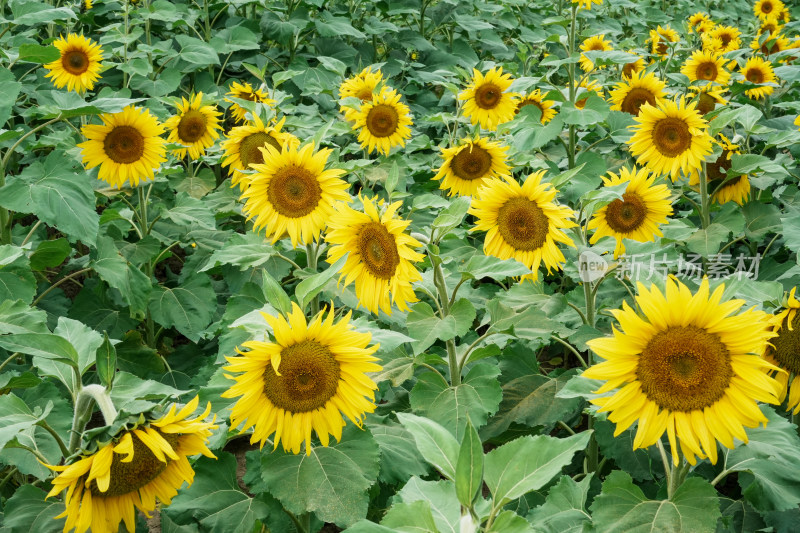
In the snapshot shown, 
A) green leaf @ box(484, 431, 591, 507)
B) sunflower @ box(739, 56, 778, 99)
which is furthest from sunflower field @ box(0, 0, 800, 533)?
sunflower @ box(739, 56, 778, 99)

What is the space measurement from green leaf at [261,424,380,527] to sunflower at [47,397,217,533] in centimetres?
24

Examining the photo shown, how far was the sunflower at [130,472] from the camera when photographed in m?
1.45

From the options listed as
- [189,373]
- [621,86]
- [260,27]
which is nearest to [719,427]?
[189,373]

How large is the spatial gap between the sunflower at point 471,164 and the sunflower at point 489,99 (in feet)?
2.77

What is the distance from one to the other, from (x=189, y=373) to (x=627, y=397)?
2.23m

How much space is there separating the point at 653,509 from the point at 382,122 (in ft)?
8.80

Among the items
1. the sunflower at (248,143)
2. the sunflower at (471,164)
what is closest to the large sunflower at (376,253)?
the sunflower at (248,143)

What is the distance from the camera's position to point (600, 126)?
4.27 meters

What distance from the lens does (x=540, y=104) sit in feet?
14.3

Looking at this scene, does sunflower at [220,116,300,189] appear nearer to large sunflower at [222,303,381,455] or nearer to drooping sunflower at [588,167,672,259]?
drooping sunflower at [588,167,672,259]

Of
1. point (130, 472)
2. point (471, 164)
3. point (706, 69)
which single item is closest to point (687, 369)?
point (130, 472)

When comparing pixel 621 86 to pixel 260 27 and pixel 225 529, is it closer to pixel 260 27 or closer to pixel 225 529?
pixel 260 27

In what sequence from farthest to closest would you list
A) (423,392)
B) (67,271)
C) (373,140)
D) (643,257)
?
(373,140)
(67,271)
(643,257)
(423,392)

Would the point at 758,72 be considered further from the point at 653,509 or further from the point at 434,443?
the point at 434,443
